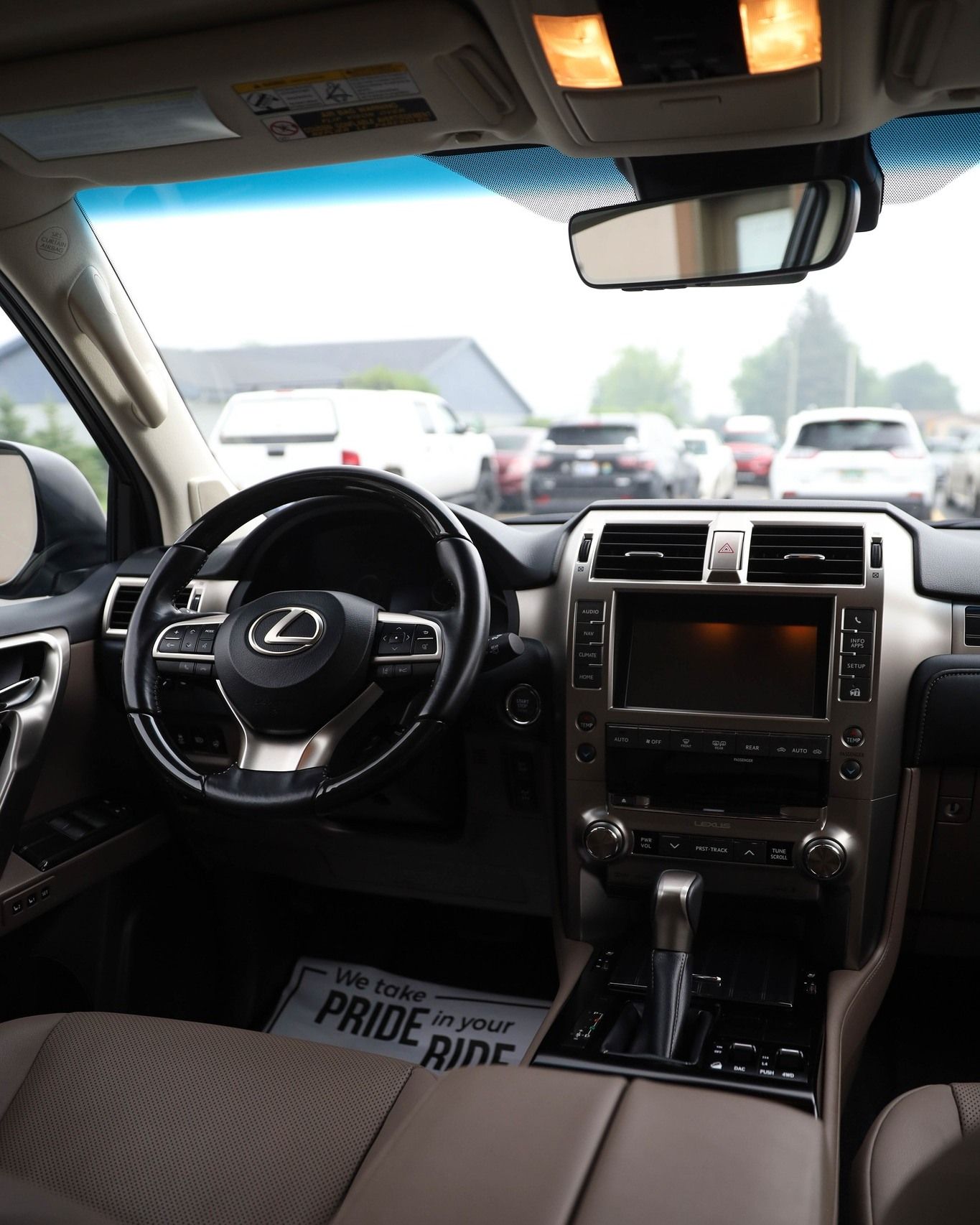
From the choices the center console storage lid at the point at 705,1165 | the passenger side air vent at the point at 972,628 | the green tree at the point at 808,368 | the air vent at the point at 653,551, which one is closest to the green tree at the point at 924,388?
the green tree at the point at 808,368

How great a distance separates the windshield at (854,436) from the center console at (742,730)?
433cm

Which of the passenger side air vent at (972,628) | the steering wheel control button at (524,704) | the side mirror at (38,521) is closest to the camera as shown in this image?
the passenger side air vent at (972,628)

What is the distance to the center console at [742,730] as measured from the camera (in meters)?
2.17

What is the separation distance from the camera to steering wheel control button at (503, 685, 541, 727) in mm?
2354

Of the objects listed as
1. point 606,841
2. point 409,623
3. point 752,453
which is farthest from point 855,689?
point 752,453

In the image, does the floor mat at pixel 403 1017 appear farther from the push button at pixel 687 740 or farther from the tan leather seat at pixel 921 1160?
the tan leather seat at pixel 921 1160

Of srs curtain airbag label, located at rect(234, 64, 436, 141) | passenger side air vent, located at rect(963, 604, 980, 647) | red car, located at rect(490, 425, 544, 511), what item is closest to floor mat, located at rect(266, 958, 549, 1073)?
passenger side air vent, located at rect(963, 604, 980, 647)

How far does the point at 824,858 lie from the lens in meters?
2.20

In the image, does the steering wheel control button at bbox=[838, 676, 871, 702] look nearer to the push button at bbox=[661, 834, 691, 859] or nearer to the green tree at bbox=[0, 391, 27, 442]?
the push button at bbox=[661, 834, 691, 859]

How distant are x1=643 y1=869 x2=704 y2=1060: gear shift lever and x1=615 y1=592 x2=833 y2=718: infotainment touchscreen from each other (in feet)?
1.23

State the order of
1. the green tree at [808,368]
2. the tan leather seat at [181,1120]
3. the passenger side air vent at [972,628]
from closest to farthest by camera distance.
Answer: the tan leather seat at [181,1120]
the passenger side air vent at [972,628]
the green tree at [808,368]

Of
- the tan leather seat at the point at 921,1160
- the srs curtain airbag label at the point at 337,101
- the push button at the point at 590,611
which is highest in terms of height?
the srs curtain airbag label at the point at 337,101

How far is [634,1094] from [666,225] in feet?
→ 5.38

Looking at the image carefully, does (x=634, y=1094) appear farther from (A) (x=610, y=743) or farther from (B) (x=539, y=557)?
(B) (x=539, y=557)
